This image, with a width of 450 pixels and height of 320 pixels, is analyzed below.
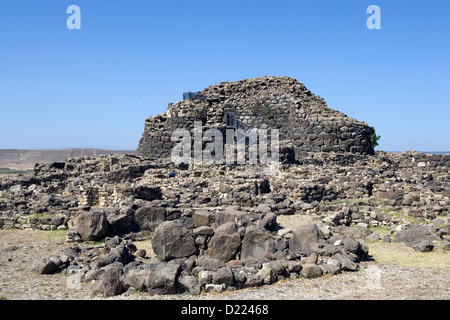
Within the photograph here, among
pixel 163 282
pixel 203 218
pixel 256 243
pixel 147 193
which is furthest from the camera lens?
pixel 147 193

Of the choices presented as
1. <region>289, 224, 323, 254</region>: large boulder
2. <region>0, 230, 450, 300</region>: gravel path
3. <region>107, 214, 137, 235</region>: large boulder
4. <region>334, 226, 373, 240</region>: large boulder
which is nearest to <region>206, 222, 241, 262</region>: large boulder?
<region>289, 224, 323, 254</region>: large boulder

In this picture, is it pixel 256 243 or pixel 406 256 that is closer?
pixel 256 243

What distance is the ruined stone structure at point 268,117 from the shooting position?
27594 mm

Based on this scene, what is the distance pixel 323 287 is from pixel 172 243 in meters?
3.89

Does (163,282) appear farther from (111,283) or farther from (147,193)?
(147,193)

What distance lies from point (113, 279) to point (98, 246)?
347 centimetres

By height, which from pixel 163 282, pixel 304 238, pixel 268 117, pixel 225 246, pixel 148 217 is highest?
pixel 268 117

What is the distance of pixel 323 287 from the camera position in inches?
289

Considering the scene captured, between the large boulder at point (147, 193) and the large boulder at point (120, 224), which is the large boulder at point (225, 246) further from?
the large boulder at point (147, 193)

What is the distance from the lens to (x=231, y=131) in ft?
97.7

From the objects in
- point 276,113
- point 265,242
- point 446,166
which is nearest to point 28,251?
point 265,242

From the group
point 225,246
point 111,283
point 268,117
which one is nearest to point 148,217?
point 225,246

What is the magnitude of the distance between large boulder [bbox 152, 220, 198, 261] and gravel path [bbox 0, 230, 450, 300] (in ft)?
6.33

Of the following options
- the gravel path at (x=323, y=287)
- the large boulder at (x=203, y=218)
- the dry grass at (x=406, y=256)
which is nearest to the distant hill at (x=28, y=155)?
the large boulder at (x=203, y=218)
